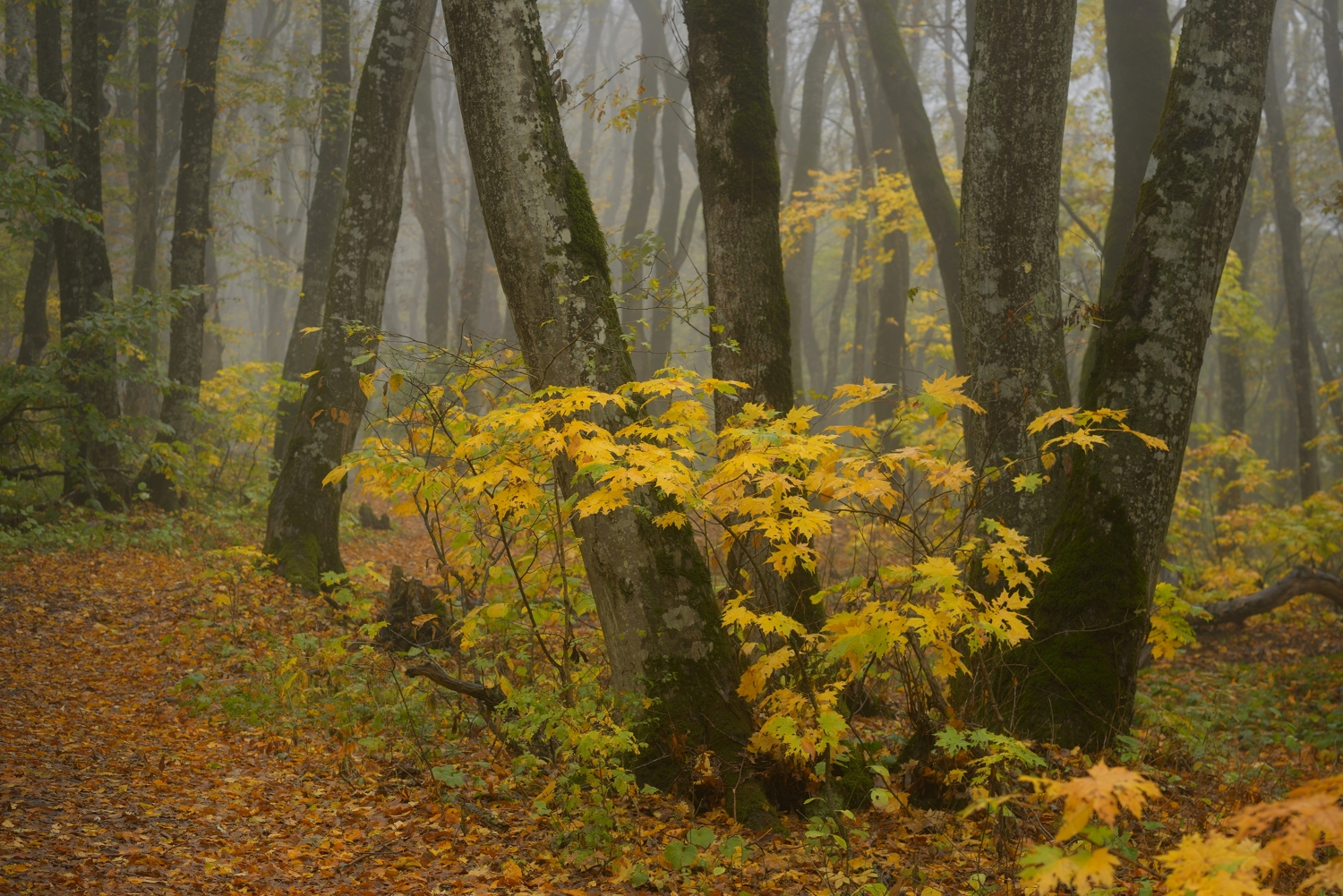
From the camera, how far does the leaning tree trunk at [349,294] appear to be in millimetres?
8406

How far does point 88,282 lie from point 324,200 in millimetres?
3661

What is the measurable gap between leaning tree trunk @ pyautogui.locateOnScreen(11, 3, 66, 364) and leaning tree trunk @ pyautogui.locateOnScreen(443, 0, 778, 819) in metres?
8.58

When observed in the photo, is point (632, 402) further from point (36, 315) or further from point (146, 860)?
point (36, 315)

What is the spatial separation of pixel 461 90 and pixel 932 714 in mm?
3997

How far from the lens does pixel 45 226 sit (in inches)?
499

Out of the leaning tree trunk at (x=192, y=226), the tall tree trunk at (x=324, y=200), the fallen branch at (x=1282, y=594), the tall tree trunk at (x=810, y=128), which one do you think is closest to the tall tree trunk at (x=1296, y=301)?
the fallen branch at (x=1282, y=594)

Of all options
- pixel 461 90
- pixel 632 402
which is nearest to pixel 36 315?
pixel 461 90

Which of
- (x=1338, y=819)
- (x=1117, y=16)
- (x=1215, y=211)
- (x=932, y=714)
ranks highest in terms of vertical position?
(x=1117, y=16)

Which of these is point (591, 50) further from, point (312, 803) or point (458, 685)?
point (312, 803)

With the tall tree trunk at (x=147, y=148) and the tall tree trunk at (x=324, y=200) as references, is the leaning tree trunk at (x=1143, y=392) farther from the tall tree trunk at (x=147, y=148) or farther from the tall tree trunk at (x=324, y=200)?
the tall tree trunk at (x=147, y=148)

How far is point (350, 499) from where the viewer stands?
53.1 feet

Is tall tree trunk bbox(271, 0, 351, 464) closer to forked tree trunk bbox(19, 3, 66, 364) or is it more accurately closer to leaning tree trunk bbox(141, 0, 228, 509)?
leaning tree trunk bbox(141, 0, 228, 509)

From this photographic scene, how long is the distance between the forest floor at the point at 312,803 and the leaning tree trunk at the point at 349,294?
1211mm

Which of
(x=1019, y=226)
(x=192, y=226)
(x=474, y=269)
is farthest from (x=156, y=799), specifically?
(x=474, y=269)
